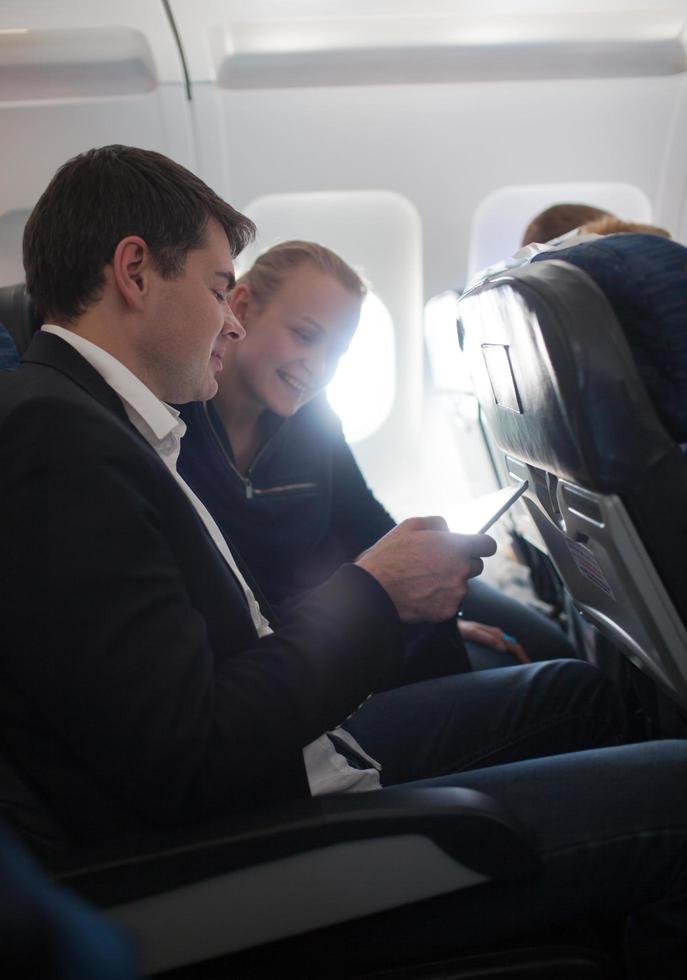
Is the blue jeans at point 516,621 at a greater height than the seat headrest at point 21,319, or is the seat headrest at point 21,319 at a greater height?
the seat headrest at point 21,319

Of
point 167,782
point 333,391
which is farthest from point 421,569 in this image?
point 333,391

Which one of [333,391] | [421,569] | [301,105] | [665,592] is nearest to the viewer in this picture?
[665,592]

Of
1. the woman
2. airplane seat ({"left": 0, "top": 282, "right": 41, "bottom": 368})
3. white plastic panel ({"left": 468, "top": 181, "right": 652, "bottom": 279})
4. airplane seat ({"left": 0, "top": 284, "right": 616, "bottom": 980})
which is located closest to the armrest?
airplane seat ({"left": 0, "top": 284, "right": 616, "bottom": 980})

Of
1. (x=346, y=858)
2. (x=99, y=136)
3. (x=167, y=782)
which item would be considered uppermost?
(x=99, y=136)

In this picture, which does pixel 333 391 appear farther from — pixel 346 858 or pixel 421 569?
pixel 346 858

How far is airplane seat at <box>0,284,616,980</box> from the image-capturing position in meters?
0.92

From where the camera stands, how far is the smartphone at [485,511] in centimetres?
136

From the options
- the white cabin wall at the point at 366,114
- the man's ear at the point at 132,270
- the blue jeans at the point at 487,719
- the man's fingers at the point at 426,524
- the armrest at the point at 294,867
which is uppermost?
the white cabin wall at the point at 366,114

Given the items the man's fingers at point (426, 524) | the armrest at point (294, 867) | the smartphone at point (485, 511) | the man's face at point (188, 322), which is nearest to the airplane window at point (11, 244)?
the man's face at point (188, 322)

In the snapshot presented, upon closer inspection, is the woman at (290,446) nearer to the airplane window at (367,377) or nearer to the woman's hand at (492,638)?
the woman's hand at (492,638)

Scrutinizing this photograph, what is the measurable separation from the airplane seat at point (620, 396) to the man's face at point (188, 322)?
0.43m

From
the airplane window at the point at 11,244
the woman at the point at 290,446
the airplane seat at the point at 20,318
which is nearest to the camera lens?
the airplane seat at the point at 20,318

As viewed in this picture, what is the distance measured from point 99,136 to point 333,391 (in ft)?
4.57

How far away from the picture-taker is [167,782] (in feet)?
3.02
